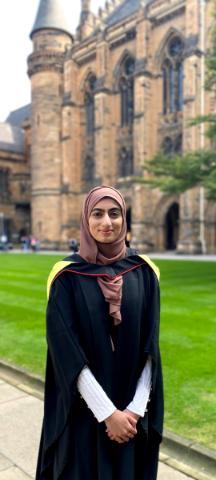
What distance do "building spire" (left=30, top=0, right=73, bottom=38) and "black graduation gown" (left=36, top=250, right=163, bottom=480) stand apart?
40.7m

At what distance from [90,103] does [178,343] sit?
33.8 metres

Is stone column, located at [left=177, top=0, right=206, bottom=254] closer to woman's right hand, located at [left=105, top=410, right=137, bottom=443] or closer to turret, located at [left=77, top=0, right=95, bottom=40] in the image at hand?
turret, located at [left=77, top=0, right=95, bottom=40]

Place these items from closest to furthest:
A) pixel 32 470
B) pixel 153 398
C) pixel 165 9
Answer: pixel 153 398, pixel 32 470, pixel 165 9

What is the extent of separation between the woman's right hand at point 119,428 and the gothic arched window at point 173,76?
97.4 ft

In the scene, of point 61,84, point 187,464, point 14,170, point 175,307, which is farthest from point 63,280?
point 14,170

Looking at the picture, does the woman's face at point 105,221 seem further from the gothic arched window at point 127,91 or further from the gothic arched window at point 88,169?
the gothic arched window at point 88,169

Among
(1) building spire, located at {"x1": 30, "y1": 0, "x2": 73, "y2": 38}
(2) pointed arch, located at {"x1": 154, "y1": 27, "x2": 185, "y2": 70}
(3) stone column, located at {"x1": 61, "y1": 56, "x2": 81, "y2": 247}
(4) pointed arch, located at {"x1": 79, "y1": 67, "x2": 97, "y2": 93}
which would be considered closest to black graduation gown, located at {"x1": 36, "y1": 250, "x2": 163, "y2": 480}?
(2) pointed arch, located at {"x1": 154, "y1": 27, "x2": 185, "y2": 70}

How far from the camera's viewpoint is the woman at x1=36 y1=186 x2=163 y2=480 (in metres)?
1.73

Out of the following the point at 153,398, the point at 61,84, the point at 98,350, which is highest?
the point at 61,84

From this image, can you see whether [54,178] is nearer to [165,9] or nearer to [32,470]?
[165,9]

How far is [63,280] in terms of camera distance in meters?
1.80

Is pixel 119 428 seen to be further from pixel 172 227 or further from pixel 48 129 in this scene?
pixel 48 129

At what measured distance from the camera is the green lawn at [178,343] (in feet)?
11.2

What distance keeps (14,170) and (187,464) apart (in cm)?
4943
